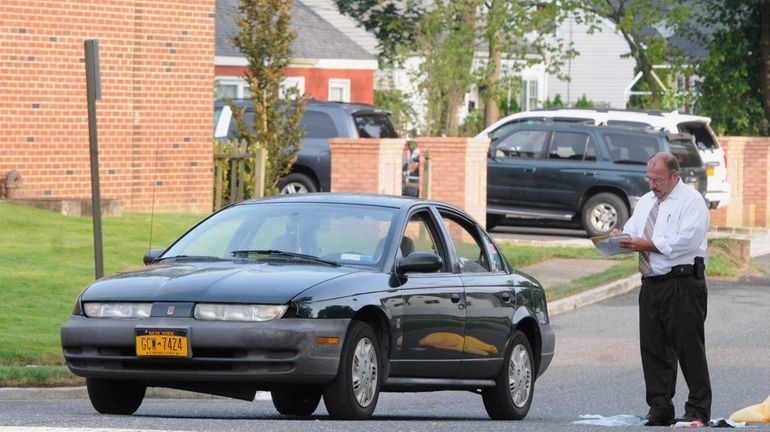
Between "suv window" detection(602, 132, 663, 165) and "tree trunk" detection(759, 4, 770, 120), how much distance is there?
1106cm

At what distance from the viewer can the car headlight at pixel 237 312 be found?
32.6 ft

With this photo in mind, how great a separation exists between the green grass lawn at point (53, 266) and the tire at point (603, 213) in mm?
1969

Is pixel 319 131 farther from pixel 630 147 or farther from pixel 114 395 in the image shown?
pixel 114 395

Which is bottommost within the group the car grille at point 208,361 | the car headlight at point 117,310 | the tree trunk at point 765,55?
the car grille at point 208,361

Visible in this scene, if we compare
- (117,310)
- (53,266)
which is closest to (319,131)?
(53,266)

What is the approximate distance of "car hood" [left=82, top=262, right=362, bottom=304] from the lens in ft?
32.7

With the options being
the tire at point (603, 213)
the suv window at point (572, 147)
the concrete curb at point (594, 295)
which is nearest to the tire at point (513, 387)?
the concrete curb at point (594, 295)

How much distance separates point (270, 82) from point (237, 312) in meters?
17.2

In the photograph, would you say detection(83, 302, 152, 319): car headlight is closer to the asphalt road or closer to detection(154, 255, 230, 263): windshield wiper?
the asphalt road

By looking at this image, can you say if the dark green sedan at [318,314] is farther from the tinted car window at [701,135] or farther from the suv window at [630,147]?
the tinted car window at [701,135]

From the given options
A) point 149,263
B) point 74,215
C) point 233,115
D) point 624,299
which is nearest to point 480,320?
point 149,263

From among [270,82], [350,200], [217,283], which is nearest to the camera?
[217,283]

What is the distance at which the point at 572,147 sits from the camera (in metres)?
29.1

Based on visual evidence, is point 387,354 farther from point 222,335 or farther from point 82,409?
point 82,409
